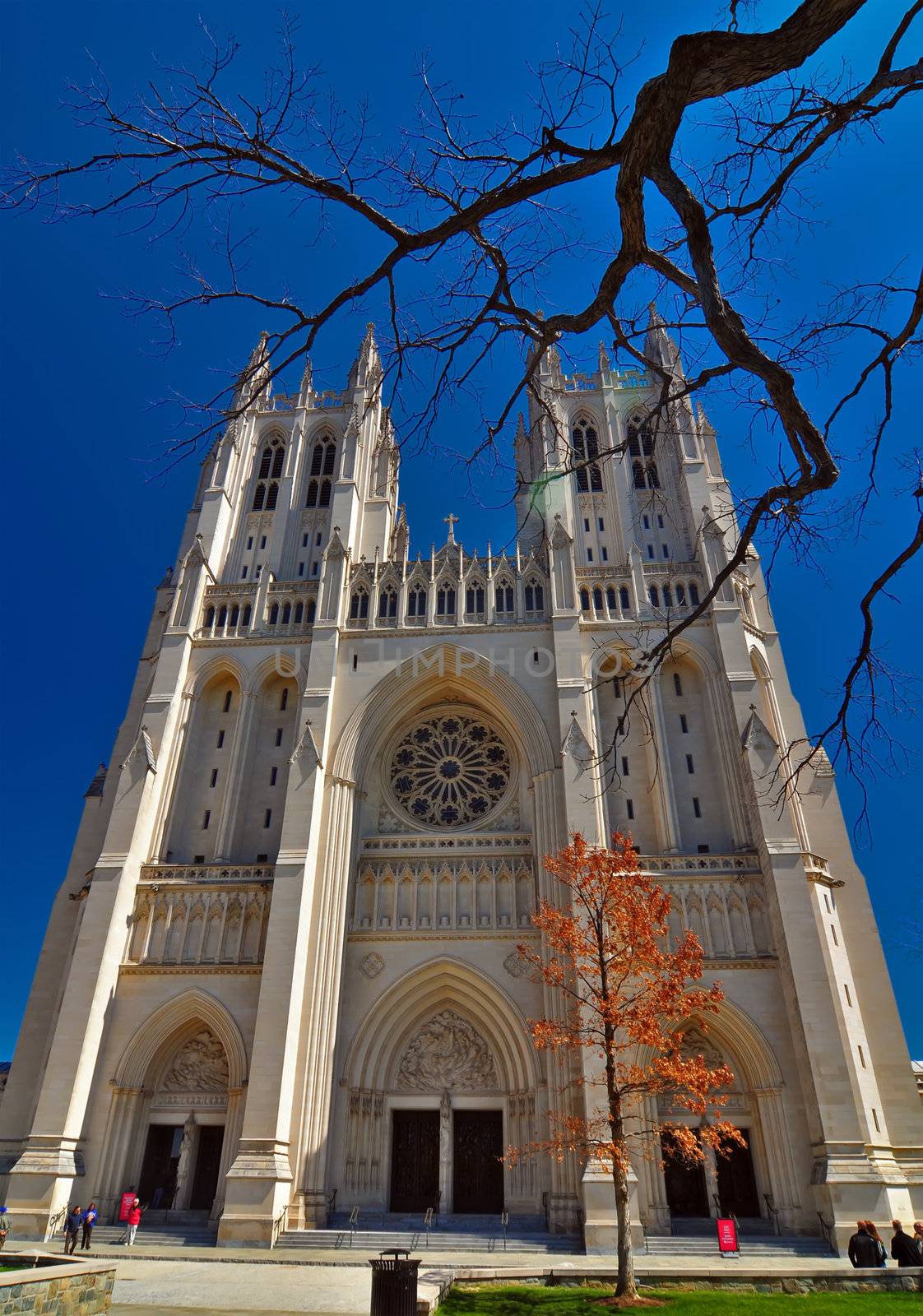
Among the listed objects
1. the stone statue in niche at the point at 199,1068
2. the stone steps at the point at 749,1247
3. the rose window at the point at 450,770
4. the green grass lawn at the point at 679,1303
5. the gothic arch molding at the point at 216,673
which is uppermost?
the gothic arch molding at the point at 216,673

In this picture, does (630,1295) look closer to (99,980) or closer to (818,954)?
(818,954)

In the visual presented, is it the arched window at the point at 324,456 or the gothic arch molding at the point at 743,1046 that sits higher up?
the arched window at the point at 324,456

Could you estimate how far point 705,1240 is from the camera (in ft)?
61.5

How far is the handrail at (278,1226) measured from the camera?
19.0 metres

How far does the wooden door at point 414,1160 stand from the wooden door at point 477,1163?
63 centimetres

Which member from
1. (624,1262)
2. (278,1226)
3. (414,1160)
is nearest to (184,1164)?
(278,1226)

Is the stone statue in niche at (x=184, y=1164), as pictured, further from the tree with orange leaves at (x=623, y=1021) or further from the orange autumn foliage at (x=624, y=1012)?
the tree with orange leaves at (x=623, y=1021)

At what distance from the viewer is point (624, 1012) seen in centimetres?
1617

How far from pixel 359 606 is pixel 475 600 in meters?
4.48

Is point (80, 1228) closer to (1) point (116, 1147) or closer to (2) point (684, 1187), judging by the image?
(1) point (116, 1147)

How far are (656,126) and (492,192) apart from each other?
1165mm

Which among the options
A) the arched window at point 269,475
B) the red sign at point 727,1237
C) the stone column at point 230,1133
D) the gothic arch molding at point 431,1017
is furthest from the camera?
the arched window at point 269,475

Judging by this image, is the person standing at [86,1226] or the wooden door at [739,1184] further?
the wooden door at [739,1184]

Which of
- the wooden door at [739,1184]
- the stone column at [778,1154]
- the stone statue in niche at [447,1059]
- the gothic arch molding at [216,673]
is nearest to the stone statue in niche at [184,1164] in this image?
the stone statue in niche at [447,1059]
